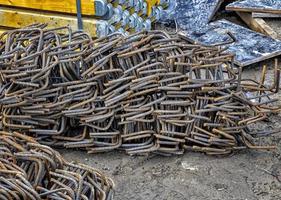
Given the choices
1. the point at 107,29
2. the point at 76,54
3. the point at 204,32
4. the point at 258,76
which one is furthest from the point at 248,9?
the point at 76,54

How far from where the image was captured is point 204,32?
5570 mm

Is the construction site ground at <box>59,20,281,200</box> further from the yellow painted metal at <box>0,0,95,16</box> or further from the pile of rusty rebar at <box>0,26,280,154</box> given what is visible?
the yellow painted metal at <box>0,0,95,16</box>

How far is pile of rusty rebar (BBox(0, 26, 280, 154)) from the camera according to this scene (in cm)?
331

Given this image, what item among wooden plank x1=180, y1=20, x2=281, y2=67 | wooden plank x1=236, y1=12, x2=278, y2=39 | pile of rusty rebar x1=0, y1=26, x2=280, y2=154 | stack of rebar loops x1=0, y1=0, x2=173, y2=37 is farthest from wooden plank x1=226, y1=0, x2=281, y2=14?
pile of rusty rebar x1=0, y1=26, x2=280, y2=154

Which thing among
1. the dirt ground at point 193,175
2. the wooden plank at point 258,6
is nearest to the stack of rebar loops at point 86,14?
the wooden plank at point 258,6

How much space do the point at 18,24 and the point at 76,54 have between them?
2.21 metres

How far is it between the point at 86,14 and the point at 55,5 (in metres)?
0.32

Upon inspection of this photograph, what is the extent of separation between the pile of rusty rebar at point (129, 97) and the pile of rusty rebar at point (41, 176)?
3.08 ft

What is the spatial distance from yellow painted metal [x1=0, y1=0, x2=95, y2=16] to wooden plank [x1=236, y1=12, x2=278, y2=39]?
182 cm

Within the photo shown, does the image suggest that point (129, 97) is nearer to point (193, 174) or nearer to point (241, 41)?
point (193, 174)

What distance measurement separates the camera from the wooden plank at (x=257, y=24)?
5.61 m

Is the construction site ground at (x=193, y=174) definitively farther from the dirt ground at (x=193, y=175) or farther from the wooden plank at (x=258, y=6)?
the wooden plank at (x=258, y=6)

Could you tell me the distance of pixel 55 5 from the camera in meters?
5.11

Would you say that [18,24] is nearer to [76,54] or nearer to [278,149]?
[76,54]
